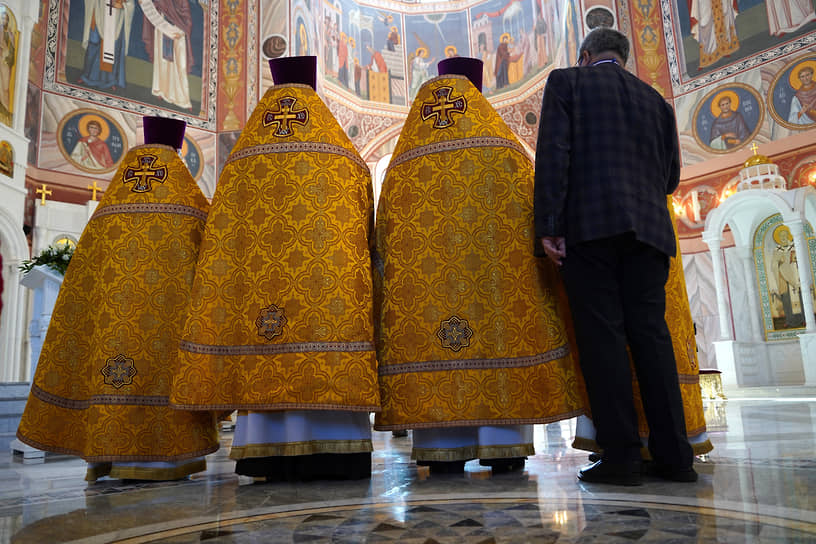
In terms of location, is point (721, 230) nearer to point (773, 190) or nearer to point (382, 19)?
point (773, 190)

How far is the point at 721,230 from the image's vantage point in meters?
11.7

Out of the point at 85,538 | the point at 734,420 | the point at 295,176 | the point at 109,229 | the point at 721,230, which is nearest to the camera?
the point at 85,538

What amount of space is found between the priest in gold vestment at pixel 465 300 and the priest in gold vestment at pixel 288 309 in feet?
0.44

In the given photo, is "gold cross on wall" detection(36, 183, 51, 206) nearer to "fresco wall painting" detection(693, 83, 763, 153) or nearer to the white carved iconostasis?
the white carved iconostasis

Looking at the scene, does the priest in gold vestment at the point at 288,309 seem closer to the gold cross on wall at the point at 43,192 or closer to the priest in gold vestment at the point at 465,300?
the priest in gold vestment at the point at 465,300

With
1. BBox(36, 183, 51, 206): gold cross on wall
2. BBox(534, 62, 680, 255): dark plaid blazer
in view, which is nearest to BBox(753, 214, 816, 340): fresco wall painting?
BBox(534, 62, 680, 255): dark plaid blazer

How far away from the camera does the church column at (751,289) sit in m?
11.6

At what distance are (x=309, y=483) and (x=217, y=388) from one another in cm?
48

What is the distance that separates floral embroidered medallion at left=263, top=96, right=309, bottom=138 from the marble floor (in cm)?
137

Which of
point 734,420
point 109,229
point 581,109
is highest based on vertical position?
point 581,109

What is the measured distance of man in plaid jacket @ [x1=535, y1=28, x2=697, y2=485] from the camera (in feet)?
6.88

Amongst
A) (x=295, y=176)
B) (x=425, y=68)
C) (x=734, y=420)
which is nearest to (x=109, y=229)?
(x=295, y=176)

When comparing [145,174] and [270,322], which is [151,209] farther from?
[270,322]

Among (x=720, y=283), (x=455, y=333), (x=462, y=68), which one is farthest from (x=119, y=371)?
(x=720, y=283)
